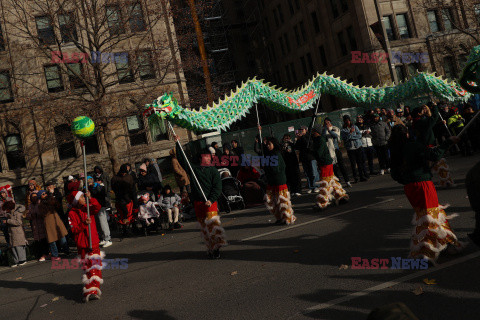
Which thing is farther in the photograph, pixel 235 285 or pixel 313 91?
pixel 313 91

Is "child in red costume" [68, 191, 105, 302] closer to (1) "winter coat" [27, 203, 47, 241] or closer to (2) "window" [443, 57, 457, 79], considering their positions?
(1) "winter coat" [27, 203, 47, 241]

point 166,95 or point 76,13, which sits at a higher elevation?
point 76,13

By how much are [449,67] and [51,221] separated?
33.7 m

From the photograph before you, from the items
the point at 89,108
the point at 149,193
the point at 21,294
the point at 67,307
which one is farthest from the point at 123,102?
the point at 67,307

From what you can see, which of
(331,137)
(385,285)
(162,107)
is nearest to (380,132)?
(331,137)

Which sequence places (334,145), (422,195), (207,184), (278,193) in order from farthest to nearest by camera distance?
(334,145) → (278,193) → (207,184) → (422,195)

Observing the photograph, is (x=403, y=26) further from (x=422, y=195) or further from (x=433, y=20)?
(x=422, y=195)

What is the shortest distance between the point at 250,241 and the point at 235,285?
2580 mm

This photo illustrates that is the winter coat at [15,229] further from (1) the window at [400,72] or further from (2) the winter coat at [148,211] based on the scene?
(1) the window at [400,72]

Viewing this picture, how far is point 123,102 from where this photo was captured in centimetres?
2534

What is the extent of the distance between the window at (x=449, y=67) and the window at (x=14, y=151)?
1278 inches

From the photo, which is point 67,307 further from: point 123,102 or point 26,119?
point 26,119

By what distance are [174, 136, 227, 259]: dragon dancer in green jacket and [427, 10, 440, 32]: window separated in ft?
110

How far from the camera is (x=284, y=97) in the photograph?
43.4ft
